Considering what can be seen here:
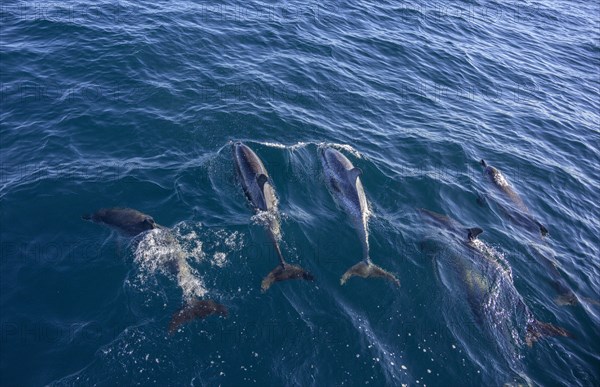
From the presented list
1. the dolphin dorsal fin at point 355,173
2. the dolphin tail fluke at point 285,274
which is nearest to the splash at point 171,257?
the dolphin tail fluke at point 285,274

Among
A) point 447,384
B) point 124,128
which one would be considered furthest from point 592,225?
point 124,128

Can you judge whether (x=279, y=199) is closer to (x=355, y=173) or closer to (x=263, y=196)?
(x=263, y=196)

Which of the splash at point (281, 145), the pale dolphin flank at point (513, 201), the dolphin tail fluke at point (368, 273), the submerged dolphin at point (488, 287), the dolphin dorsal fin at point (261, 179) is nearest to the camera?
the submerged dolphin at point (488, 287)

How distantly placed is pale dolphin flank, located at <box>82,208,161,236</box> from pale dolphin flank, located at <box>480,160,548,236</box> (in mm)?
15228

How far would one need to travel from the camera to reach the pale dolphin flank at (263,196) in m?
13.0

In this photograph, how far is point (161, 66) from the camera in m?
23.3

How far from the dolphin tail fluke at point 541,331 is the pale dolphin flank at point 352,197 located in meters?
4.33

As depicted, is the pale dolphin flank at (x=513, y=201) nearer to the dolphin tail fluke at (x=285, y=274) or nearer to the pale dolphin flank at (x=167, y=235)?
the dolphin tail fluke at (x=285, y=274)

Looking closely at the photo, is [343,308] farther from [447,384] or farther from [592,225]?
Result: [592,225]

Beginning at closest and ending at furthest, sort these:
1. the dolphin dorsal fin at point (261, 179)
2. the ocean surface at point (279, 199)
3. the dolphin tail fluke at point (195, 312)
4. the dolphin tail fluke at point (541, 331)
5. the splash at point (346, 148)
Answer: the ocean surface at point (279, 199) → the dolphin tail fluke at point (195, 312) → the dolphin tail fluke at point (541, 331) → the dolphin dorsal fin at point (261, 179) → the splash at point (346, 148)

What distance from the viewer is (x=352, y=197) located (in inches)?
643

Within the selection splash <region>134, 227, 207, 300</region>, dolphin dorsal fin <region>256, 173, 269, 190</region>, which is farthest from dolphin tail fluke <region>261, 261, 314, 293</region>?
dolphin dorsal fin <region>256, 173, 269, 190</region>

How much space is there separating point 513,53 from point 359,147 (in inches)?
890

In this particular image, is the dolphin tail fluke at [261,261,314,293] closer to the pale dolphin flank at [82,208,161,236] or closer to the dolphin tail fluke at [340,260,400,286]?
the dolphin tail fluke at [340,260,400,286]
